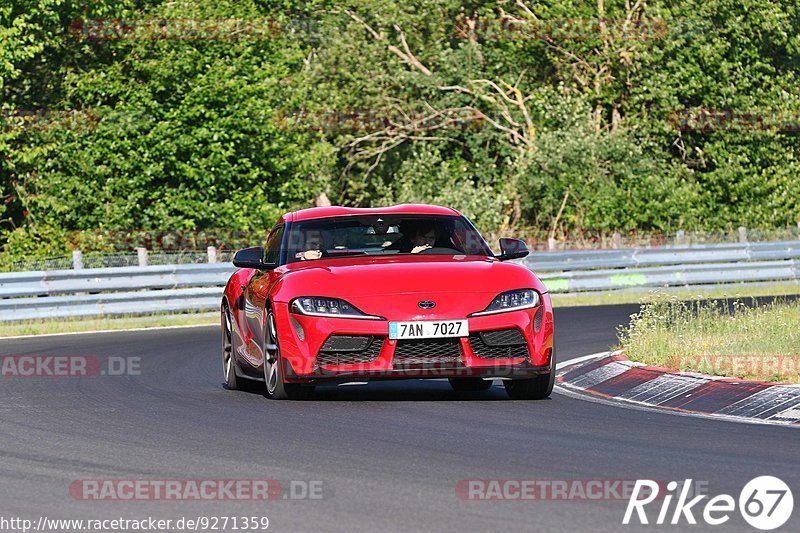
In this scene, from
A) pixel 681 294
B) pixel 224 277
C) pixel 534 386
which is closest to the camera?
pixel 534 386

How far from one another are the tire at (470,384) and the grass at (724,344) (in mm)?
1428

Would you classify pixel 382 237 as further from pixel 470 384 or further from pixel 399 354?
pixel 399 354

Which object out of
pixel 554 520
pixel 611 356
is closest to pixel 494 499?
pixel 554 520

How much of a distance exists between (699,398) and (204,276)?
17.6 meters

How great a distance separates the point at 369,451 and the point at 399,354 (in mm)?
2416

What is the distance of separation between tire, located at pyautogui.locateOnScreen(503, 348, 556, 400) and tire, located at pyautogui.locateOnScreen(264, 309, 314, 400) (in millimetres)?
1586

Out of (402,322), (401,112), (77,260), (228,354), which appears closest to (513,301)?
(402,322)

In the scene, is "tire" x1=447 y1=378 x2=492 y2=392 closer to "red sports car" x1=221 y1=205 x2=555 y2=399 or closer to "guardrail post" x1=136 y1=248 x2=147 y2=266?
"red sports car" x1=221 y1=205 x2=555 y2=399

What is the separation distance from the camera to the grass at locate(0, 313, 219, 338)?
24.9 metres

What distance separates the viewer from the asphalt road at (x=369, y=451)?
6.93 metres

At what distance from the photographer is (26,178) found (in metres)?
38.7

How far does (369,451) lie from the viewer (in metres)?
8.88

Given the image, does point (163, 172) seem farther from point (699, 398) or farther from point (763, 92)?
point (699, 398)

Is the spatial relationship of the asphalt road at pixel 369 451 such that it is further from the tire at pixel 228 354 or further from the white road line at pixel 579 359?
the white road line at pixel 579 359
